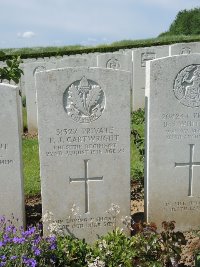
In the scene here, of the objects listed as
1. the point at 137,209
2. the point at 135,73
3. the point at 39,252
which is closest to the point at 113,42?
the point at 135,73

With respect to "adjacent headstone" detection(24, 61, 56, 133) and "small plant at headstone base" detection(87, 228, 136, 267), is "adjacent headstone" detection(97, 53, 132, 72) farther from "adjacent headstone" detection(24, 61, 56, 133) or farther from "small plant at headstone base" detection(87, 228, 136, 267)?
"small plant at headstone base" detection(87, 228, 136, 267)

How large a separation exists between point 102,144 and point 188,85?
113cm

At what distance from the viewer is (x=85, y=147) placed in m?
4.11

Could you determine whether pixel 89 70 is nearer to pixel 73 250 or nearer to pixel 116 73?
pixel 116 73

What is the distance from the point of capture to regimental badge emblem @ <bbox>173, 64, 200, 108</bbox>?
417 centimetres

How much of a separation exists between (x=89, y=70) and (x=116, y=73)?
0.28 m

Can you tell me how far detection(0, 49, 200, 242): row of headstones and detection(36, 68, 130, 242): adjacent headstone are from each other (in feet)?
0.03

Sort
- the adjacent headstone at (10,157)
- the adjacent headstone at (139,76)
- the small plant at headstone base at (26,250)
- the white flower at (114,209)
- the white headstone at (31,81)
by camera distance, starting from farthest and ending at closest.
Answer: the adjacent headstone at (139,76) < the white headstone at (31,81) < the white flower at (114,209) < the adjacent headstone at (10,157) < the small plant at headstone base at (26,250)

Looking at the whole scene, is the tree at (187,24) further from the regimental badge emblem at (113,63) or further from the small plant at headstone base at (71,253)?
the small plant at headstone base at (71,253)

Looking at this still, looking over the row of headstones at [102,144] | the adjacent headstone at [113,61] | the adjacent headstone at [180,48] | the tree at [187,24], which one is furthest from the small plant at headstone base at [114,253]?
the tree at [187,24]

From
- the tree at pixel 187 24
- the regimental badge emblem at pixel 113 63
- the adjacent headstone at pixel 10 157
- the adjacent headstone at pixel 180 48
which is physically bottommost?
the adjacent headstone at pixel 10 157

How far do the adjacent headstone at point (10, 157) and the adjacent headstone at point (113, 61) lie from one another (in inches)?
278

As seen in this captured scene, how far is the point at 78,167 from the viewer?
4.15m

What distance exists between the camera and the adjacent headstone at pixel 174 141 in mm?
4141
